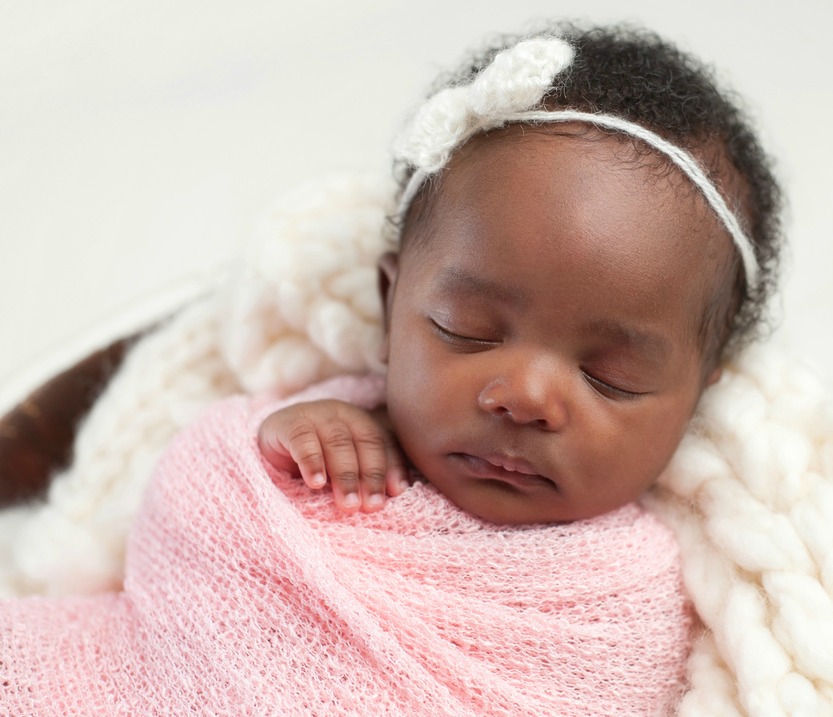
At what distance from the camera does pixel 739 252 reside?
1.08 metres

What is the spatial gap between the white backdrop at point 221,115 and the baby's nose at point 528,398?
2.67ft

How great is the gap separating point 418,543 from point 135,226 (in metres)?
1.28

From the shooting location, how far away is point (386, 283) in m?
1.21

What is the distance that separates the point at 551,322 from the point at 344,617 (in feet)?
1.19

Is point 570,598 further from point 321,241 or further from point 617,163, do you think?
point 321,241

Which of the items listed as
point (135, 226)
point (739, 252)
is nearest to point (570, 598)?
point (739, 252)

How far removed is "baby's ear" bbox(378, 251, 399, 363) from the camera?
1167 millimetres

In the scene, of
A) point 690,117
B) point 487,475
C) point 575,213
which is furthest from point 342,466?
point 690,117

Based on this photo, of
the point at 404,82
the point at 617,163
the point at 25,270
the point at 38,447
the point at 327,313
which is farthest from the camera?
the point at 404,82

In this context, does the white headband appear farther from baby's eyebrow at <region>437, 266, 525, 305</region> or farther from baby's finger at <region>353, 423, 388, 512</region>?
baby's finger at <region>353, 423, 388, 512</region>

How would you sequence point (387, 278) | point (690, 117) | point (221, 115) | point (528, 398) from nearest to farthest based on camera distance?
point (528, 398) < point (690, 117) < point (387, 278) < point (221, 115)

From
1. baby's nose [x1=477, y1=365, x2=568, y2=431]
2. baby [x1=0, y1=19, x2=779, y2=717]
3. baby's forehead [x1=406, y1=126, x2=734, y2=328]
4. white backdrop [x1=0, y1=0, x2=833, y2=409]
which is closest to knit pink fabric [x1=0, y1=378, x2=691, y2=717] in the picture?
baby [x1=0, y1=19, x2=779, y2=717]

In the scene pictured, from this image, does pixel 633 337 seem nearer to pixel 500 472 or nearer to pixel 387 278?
pixel 500 472

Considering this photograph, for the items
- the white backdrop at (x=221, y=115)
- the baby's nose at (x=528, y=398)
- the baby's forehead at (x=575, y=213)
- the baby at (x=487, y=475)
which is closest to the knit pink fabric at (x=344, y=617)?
the baby at (x=487, y=475)
